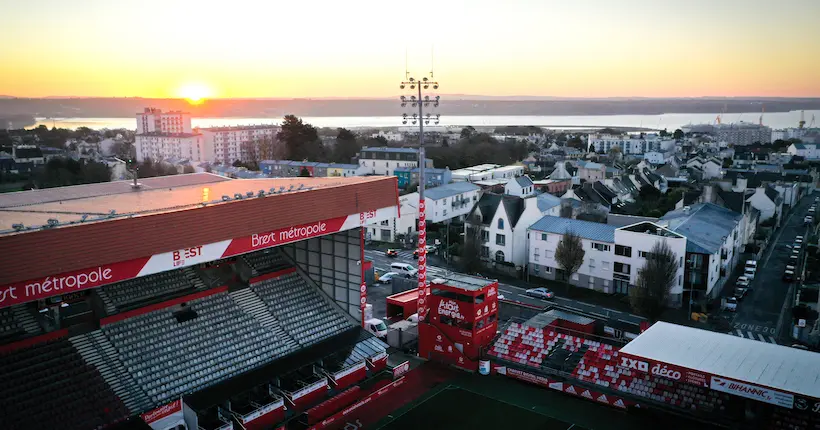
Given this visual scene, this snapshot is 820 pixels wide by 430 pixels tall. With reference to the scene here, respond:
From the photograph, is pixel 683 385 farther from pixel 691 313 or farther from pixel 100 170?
pixel 100 170

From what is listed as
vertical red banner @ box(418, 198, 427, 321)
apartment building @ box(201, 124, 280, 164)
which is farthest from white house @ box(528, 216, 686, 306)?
apartment building @ box(201, 124, 280, 164)

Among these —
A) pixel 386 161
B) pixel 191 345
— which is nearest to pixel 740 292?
pixel 191 345

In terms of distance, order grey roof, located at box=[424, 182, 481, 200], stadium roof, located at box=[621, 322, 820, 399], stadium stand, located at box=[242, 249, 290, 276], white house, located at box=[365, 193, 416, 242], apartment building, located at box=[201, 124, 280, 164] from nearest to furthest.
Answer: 1. stadium roof, located at box=[621, 322, 820, 399]
2. stadium stand, located at box=[242, 249, 290, 276]
3. white house, located at box=[365, 193, 416, 242]
4. grey roof, located at box=[424, 182, 481, 200]
5. apartment building, located at box=[201, 124, 280, 164]

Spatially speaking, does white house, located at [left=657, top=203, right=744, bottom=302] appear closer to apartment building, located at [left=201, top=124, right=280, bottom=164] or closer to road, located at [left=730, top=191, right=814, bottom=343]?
road, located at [left=730, top=191, right=814, bottom=343]

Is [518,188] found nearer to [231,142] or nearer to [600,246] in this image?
[600,246]

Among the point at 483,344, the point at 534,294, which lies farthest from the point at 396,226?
the point at 483,344

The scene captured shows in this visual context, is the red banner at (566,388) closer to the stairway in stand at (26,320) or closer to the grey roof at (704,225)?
the grey roof at (704,225)
